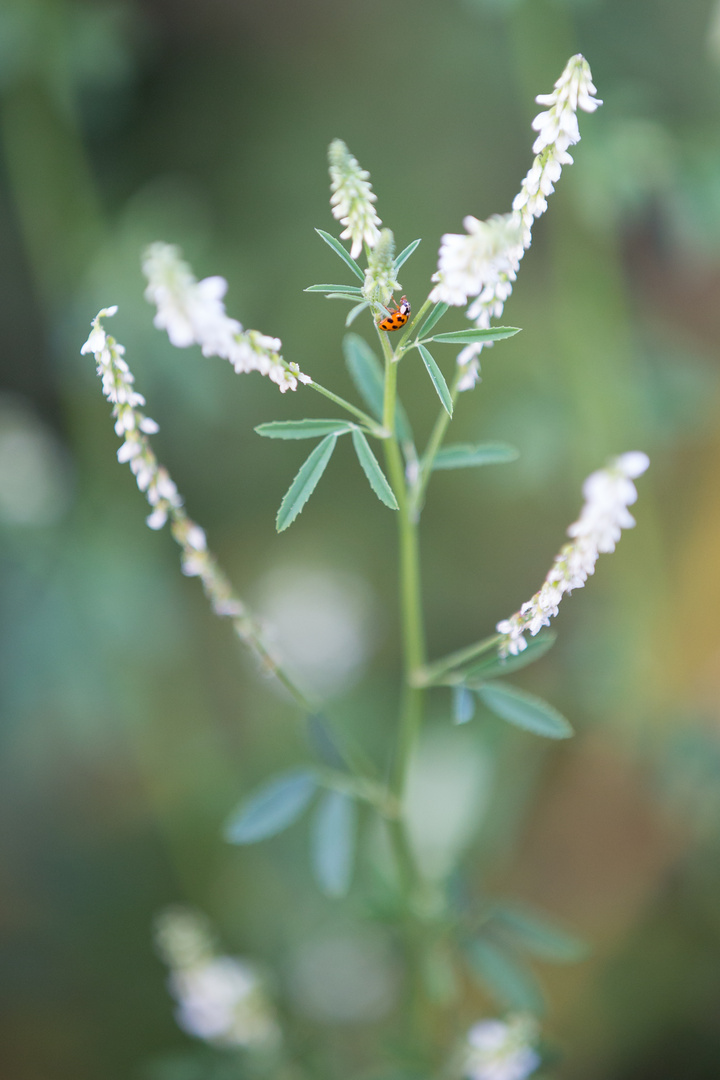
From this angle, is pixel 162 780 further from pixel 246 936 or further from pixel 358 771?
pixel 358 771

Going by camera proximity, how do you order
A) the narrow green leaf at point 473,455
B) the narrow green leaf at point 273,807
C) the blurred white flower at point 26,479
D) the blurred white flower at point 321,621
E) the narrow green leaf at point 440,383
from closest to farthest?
1. the narrow green leaf at point 440,383
2. the narrow green leaf at point 473,455
3. the narrow green leaf at point 273,807
4. the blurred white flower at point 26,479
5. the blurred white flower at point 321,621

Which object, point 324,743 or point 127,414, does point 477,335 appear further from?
point 324,743

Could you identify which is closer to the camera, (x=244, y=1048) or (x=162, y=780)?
(x=244, y=1048)

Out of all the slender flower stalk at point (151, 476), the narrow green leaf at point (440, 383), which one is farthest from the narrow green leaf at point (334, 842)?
the narrow green leaf at point (440, 383)

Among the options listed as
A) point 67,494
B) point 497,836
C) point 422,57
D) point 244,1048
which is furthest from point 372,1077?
point 422,57

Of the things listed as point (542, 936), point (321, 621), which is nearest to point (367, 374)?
Answer: point (542, 936)

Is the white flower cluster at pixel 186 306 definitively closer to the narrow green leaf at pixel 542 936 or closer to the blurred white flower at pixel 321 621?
the narrow green leaf at pixel 542 936
